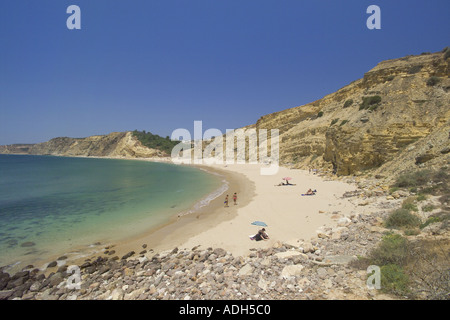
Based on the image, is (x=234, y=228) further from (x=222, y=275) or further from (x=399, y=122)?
A: (x=399, y=122)

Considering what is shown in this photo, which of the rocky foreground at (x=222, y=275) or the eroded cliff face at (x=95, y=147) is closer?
the rocky foreground at (x=222, y=275)

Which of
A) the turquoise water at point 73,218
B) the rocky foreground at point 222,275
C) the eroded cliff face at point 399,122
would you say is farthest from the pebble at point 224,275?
the eroded cliff face at point 399,122

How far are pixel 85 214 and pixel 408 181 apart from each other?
19.0 meters

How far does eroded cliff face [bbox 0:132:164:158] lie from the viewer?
102 m

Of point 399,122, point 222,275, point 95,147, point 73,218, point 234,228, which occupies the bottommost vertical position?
point 73,218

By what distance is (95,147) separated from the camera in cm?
13338

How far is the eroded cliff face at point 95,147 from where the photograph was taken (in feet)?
333

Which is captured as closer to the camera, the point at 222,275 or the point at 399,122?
the point at 222,275
